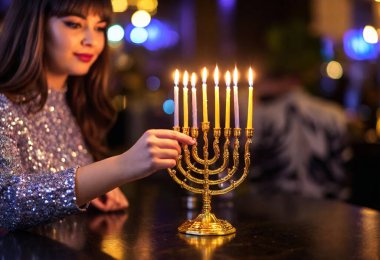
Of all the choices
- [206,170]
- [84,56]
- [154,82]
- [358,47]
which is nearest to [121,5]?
[154,82]

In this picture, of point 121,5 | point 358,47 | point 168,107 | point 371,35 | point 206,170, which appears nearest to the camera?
point 206,170

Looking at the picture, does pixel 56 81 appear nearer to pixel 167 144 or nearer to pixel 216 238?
pixel 167 144

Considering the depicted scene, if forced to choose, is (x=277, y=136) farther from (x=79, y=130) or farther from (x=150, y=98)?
(x=150, y=98)

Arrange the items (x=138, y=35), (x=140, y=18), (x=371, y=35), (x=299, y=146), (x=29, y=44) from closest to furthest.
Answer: (x=29, y=44)
(x=299, y=146)
(x=140, y=18)
(x=371, y=35)
(x=138, y=35)

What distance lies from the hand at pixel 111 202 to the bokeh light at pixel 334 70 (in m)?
6.69

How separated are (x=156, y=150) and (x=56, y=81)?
79cm

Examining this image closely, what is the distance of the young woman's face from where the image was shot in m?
2.12

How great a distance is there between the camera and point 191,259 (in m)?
1.47

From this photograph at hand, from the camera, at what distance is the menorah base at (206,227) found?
1735 mm

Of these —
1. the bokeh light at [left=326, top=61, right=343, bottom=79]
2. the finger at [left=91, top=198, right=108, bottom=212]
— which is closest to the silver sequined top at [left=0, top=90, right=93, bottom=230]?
the finger at [left=91, top=198, right=108, bottom=212]

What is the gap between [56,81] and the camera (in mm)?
2299

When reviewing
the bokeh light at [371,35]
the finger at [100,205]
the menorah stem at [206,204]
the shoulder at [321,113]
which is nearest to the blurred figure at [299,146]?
the shoulder at [321,113]

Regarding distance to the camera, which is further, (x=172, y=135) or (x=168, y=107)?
(x=168, y=107)

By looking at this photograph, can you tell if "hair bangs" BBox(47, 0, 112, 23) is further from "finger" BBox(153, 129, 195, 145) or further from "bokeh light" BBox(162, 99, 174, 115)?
"bokeh light" BBox(162, 99, 174, 115)
